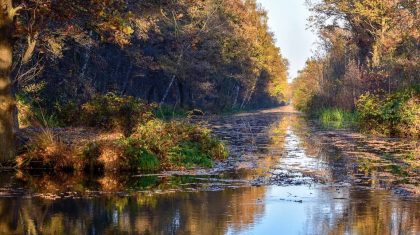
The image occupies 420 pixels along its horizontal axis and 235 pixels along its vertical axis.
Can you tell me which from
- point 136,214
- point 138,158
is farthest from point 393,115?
point 136,214

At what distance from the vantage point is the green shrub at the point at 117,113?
21672mm

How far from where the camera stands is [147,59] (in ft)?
157

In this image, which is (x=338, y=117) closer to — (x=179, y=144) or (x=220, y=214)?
(x=179, y=144)

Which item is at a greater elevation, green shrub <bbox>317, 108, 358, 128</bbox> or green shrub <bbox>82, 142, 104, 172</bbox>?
green shrub <bbox>317, 108, 358, 128</bbox>

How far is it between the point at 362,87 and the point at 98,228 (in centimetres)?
3477

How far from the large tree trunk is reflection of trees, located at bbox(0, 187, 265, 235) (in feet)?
14.8

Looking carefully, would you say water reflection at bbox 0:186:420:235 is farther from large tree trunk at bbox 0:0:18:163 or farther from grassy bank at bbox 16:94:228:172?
large tree trunk at bbox 0:0:18:163

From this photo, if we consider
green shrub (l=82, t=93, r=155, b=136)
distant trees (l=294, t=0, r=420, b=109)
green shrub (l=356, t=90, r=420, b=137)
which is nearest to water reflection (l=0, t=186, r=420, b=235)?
green shrub (l=82, t=93, r=155, b=136)

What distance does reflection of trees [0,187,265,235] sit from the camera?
8.81 metres

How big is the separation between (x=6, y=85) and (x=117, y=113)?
7.35 m

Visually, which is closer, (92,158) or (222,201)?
(222,201)

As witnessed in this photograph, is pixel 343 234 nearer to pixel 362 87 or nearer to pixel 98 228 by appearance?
pixel 98 228

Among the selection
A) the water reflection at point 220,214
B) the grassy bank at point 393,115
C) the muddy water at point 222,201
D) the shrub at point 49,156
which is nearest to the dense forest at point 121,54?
the shrub at point 49,156

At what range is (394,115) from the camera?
96.4 feet
